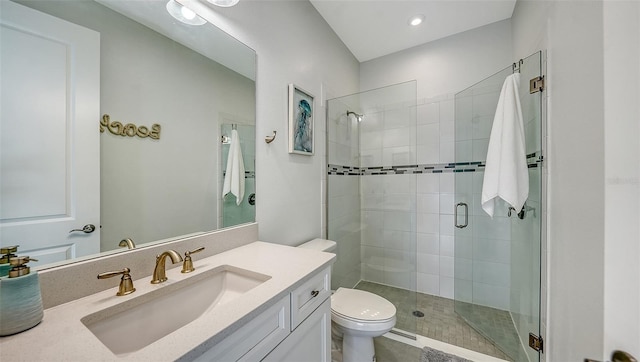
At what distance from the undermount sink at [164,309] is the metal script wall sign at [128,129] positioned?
2.04 feet

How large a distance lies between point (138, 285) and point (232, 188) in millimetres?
625

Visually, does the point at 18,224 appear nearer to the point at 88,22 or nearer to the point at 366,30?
the point at 88,22

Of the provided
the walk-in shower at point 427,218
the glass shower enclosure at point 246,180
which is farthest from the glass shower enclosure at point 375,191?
the glass shower enclosure at point 246,180

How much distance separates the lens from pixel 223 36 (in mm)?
1258

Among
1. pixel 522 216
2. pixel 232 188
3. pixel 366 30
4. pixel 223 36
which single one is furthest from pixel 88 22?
pixel 522 216

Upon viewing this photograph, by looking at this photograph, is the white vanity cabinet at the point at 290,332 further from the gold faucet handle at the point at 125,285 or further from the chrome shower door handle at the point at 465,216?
the chrome shower door handle at the point at 465,216

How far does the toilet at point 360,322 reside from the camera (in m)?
1.40

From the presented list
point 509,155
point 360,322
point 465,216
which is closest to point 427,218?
point 465,216

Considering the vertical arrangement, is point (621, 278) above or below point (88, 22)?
below

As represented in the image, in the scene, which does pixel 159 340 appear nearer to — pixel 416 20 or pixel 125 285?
pixel 125 285

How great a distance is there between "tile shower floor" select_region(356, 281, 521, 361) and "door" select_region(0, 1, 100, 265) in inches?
85.9

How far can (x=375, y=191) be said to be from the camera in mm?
2408

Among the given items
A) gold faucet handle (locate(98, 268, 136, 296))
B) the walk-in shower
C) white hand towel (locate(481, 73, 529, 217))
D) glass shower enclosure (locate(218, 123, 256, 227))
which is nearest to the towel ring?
glass shower enclosure (locate(218, 123, 256, 227))

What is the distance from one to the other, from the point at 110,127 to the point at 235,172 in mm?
584
